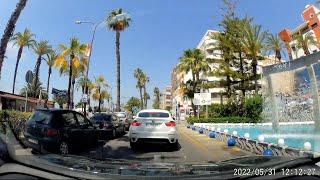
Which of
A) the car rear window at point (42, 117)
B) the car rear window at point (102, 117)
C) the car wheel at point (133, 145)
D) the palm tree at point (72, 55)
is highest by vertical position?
the palm tree at point (72, 55)

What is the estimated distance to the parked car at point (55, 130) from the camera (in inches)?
569

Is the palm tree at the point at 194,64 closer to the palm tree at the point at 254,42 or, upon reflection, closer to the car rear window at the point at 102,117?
the palm tree at the point at 254,42

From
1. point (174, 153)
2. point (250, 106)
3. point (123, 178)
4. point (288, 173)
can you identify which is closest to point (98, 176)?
point (123, 178)

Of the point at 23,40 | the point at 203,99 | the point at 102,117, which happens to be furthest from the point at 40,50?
the point at 102,117

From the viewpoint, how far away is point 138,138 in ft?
58.1

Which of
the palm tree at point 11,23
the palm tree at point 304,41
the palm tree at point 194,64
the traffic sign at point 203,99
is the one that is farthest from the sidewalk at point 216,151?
the palm tree at point 194,64

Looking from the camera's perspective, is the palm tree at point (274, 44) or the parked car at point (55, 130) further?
the palm tree at point (274, 44)

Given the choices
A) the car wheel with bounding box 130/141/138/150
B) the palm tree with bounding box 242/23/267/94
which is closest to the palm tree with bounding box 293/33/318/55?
the palm tree with bounding box 242/23/267/94

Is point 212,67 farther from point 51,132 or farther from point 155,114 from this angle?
point 51,132

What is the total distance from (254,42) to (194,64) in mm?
16339

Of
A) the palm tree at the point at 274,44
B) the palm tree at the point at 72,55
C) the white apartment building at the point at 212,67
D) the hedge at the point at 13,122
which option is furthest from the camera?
the white apartment building at the point at 212,67

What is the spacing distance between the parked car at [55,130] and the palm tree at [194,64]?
50.7 meters

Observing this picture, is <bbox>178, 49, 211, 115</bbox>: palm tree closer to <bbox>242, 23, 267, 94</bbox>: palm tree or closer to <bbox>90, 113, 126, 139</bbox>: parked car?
<bbox>242, 23, 267, 94</bbox>: palm tree

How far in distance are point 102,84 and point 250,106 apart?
67157mm
